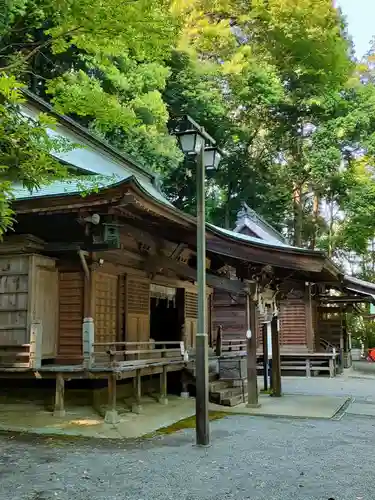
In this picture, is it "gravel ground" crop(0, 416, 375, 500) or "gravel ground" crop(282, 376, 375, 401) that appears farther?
"gravel ground" crop(282, 376, 375, 401)

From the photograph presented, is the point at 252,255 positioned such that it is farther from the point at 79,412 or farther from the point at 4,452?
the point at 4,452

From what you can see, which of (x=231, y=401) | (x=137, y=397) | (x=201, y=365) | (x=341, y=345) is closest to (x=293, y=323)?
(x=341, y=345)

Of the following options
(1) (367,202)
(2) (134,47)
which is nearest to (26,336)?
(2) (134,47)

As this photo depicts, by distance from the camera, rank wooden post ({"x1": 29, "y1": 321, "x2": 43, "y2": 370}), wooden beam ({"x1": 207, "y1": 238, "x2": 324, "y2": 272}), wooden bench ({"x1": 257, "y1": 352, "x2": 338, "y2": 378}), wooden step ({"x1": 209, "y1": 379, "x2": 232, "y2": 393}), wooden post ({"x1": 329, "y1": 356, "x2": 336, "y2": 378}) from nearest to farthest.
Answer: wooden post ({"x1": 29, "y1": 321, "x2": 43, "y2": 370}), wooden beam ({"x1": 207, "y1": 238, "x2": 324, "y2": 272}), wooden step ({"x1": 209, "y1": 379, "x2": 232, "y2": 393}), wooden post ({"x1": 329, "y1": 356, "x2": 336, "y2": 378}), wooden bench ({"x1": 257, "y1": 352, "x2": 338, "y2": 378})

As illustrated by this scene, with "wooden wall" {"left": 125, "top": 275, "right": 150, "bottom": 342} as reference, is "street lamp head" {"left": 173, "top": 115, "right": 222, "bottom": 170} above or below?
above

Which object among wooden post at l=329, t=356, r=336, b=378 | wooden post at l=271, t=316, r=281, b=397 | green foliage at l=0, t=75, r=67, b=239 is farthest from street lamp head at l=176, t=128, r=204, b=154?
wooden post at l=329, t=356, r=336, b=378

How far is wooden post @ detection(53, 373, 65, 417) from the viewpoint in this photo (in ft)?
29.5

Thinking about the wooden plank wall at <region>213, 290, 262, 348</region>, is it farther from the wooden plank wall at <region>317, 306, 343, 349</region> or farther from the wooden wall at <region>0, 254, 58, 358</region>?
the wooden wall at <region>0, 254, 58, 358</region>

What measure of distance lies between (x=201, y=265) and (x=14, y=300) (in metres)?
3.92

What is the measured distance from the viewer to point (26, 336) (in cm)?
934

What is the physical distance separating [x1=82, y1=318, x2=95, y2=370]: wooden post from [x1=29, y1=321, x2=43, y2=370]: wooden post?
2.63 ft

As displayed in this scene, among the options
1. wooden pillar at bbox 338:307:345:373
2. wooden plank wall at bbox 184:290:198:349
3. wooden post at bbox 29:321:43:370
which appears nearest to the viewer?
wooden post at bbox 29:321:43:370

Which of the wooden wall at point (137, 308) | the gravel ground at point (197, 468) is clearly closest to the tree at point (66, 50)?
the gravel ground at point (197, 468)

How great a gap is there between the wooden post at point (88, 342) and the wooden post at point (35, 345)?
2.63 ft
